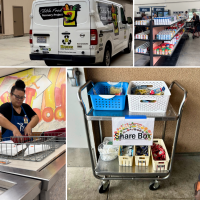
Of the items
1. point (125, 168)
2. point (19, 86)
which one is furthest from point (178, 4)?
point (19, 86)

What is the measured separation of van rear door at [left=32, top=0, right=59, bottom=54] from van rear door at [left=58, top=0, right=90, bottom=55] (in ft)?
0.32

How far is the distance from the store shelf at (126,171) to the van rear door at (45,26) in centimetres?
183

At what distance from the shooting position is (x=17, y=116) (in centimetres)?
183

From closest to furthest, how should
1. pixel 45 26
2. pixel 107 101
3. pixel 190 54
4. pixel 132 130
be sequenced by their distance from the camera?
1. pixel 132 130
2. pixel 107 101
3. pixel 45 26
4. pixel 190 54

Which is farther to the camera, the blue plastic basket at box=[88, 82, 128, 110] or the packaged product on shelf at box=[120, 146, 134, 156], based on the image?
the packaged product on shelf at box=[120, 146, 134, 156]

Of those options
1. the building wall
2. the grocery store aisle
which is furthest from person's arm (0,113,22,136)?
the grocery store aisle

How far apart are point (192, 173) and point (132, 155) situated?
2.78 ft

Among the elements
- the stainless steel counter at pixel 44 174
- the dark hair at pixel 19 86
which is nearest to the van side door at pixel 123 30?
the dark hair at pixel 19 86

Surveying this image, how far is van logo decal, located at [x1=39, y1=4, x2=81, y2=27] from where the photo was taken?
2.96m

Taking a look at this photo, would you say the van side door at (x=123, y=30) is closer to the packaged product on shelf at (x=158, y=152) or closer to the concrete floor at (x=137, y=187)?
the packaged product on shelf at (x=158, y=152)

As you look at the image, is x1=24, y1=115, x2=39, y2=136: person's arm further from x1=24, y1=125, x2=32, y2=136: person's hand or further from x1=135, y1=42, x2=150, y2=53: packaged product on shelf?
→ x1=135, y1=42, x2=150, y2=53: packaged product on shelf

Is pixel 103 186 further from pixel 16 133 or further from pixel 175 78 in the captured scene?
pixel 175 78

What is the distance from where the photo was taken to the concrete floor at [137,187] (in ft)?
7.46

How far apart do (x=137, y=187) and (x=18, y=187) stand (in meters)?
1.49
